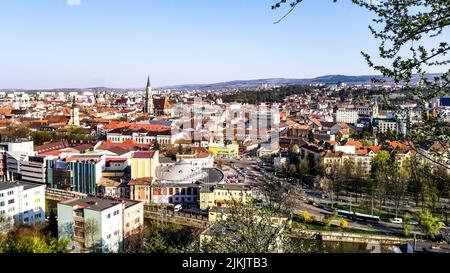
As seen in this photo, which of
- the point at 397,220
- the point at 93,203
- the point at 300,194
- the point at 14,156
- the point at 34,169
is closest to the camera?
the point at 93,203

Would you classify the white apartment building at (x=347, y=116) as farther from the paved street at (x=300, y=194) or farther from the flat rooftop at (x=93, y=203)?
the flat rooftop at (x=93, y=203)

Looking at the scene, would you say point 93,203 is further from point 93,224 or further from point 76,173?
point 76,173

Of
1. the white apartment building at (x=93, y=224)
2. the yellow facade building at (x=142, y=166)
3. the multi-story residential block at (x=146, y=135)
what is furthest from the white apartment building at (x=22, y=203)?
the multi-story residential block at (x=146, y=135)

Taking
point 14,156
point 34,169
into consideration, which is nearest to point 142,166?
Answer: point 34,169

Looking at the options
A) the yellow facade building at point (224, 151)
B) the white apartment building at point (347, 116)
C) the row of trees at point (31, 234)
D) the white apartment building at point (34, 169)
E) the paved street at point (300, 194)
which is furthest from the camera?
the white apartment building at point (347, 116)
